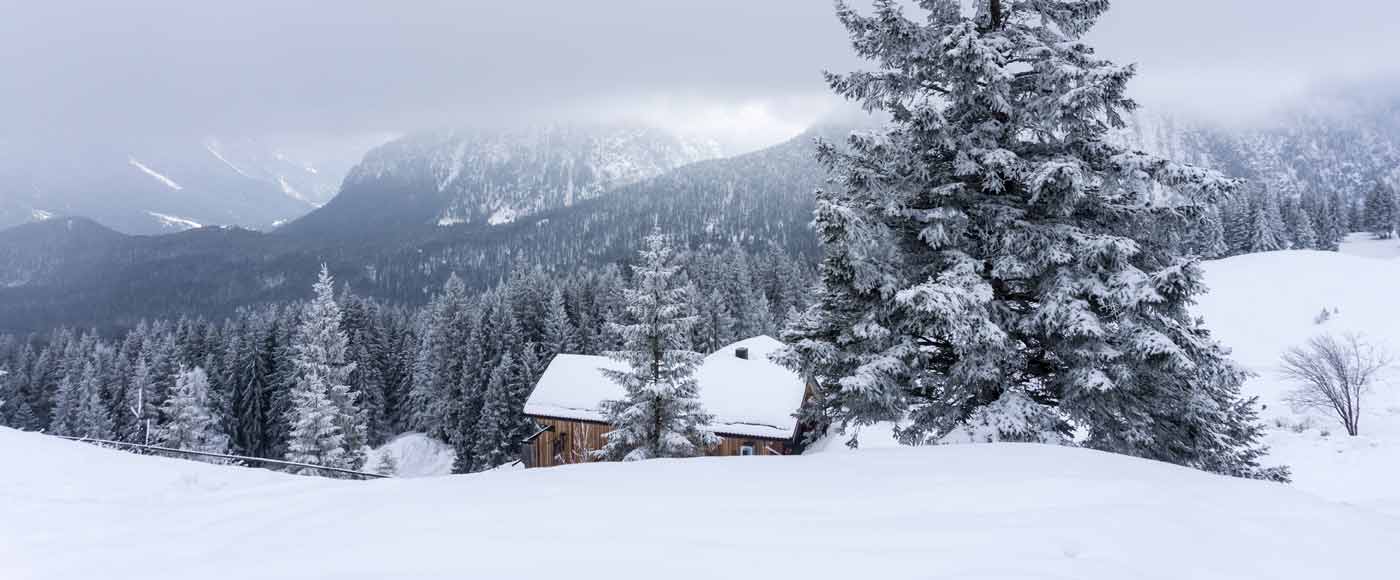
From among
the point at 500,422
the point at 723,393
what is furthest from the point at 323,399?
the point at 723,393

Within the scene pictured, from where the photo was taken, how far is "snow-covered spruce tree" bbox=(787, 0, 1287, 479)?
8.64 meters

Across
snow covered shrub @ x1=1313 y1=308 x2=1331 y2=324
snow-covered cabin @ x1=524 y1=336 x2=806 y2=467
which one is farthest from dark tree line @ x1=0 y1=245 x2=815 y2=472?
snow covered shrub @ x1=1313 y1=308 x2=1331 y2=324

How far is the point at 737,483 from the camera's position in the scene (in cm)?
621

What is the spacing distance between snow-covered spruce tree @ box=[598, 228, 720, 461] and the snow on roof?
5.59m

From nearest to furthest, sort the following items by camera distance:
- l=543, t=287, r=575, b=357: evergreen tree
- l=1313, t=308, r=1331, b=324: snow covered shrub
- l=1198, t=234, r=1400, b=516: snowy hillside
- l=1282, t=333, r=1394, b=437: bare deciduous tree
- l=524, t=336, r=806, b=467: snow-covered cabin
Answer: l=1198, t=234, r=1400, b=516: snowy hillside < l=1282, t=333, r=1394, b=437: bare deciduous tree < l=524, t=336, r=806, b=467: snow-covered cabin < l=1313, t=308, r=1331, b=324: snow covered shrub < l=543, t=287, r=575, b=357: evergreen tree

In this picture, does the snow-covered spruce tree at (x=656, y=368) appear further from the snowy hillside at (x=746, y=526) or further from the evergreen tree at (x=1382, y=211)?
the evergreen tree at (x=1382, y=211)

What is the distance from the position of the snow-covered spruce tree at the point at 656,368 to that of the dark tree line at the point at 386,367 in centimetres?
2499

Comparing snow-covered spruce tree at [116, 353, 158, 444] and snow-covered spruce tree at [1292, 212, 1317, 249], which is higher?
snow-covered spruce tree at [1292, 212, 1317, 249]

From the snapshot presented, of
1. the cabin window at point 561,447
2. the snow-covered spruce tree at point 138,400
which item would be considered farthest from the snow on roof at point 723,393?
the snow-covered spruce tree at point 138,400

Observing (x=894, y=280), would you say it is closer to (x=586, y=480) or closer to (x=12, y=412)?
(x=586, y=480)

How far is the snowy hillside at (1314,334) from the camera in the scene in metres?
18.0

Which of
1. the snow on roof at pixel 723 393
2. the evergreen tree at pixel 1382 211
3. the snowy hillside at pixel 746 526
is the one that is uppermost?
Result: the evergreen tree at pixel 1382 211

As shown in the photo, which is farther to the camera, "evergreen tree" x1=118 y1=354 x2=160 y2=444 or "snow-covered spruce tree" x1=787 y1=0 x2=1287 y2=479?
"evergreen tree" x1=118 y1=354 x2=160 y2=444

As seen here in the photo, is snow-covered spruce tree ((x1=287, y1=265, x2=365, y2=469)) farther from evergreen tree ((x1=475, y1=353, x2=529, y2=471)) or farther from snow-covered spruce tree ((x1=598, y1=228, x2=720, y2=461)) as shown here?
snow-covered spruce tree ((x1=598, y1=228, x2=720, y2=461))
